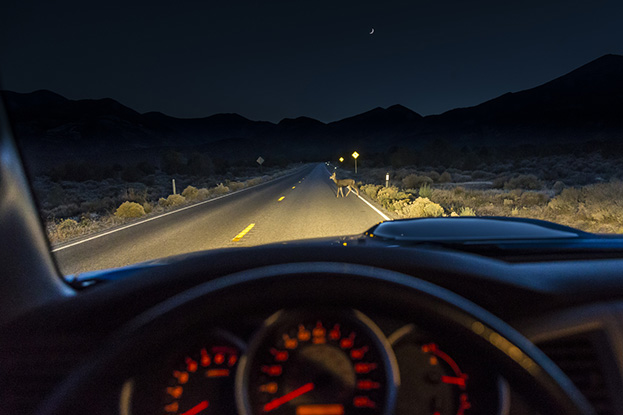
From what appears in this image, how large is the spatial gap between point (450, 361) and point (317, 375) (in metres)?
0.54

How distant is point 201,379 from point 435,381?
3.11 feet

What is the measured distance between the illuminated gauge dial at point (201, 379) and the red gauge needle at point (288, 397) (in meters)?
0.14

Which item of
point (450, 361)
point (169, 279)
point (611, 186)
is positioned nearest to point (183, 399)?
point (169, 279)

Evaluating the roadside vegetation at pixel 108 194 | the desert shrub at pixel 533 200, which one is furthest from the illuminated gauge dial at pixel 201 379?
the desert shrub at pixel 533 200

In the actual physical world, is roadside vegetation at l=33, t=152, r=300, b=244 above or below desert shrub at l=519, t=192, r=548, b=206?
above

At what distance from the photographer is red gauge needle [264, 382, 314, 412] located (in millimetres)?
1513

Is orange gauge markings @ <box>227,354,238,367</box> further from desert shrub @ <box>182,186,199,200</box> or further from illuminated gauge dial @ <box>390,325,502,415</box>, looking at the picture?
desert shrub @ <box>182,186,199,200</box>

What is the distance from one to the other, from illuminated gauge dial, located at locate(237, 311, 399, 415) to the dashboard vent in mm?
724

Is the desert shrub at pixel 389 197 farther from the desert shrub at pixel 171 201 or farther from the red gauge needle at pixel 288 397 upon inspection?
the red gauge needle at pixel 288 397

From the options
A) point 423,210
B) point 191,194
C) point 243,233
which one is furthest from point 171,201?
point 423,210

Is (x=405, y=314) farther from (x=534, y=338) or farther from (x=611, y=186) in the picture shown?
(x=611, y=186)

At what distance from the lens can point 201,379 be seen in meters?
1.55

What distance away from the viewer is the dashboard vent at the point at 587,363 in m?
1.60

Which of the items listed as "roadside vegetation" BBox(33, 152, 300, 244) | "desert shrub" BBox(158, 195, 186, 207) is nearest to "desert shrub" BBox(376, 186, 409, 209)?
"roadside vegetation" BBox(33, 152, 300, 244)
